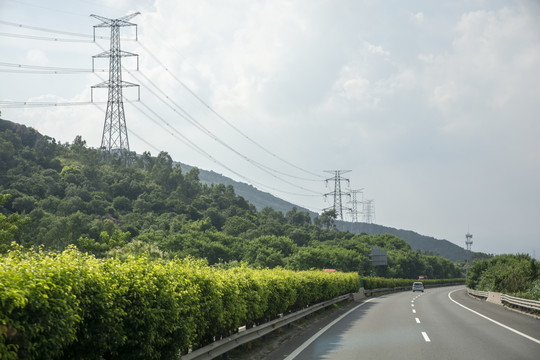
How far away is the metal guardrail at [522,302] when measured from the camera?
79.1 feet

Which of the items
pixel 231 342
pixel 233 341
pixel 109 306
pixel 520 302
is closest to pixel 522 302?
pixel 520 302

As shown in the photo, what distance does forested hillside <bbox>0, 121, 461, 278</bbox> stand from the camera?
287ft

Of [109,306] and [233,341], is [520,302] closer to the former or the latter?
[233,341]

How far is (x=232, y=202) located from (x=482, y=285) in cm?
12515

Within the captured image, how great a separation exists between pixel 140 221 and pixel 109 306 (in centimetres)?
11720

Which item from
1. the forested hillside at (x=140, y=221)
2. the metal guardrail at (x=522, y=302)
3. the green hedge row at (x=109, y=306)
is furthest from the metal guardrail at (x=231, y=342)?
the forested hillside at (x=140, y=221)

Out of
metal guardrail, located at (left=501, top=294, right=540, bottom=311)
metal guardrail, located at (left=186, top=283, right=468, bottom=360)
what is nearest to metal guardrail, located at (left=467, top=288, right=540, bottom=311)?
metal guardrail, located at (left=501, top=294, right=540, bottom=311)

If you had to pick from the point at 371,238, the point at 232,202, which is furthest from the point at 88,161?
the point at 371,238

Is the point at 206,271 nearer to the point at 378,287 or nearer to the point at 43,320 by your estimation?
the point at 43,320

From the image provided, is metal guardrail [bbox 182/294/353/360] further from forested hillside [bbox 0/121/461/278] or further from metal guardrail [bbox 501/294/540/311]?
forested hillside [bbox 0/121/461/278]

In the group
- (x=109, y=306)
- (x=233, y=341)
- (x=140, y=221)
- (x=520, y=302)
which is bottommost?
(x=520, y=302)

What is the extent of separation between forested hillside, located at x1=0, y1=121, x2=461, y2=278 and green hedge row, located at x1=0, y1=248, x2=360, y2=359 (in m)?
58.0

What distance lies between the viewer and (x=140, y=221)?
119938 millimetres

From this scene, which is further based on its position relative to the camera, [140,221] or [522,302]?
[140,221]
